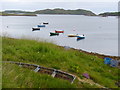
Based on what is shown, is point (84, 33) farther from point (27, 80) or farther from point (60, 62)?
point (27, 80)

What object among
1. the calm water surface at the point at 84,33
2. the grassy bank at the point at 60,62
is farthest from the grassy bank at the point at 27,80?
the calm water surface at the point at 84,33

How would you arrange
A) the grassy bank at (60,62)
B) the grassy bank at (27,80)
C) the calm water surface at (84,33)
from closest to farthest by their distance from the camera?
the grassy bank at (27,80) → the grassy bank at (60,62) → the calm water surface at (84,33)

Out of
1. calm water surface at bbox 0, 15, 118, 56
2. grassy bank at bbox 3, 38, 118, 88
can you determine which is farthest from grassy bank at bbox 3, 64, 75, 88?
calm water surface at bbox 0, 15, 118, 56

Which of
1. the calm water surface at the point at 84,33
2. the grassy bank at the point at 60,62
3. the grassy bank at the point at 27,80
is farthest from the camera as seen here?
the calm water surface at the point at 84,33

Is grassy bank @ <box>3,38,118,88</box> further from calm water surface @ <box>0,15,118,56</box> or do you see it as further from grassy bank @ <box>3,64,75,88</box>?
calm water surface @ <box>0,15,118,56</box>

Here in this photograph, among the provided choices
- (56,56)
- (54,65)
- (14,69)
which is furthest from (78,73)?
(14,69)

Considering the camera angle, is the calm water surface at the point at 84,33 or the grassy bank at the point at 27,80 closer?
the grassy bank at the point at 27,80

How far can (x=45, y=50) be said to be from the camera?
31.8 ft

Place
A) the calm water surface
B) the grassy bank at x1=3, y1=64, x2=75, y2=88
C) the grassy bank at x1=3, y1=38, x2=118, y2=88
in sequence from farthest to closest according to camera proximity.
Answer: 1. the calm water surface
2. the grassy bank at x1=3, y1=38, x2=118, y2=88
3. the grassy bank at x1=3, y1=64, x2=75, y2=88

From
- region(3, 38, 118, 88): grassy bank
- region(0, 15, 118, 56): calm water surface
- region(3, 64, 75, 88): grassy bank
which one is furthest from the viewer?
region(0, 15, 118, 56): calm water surface

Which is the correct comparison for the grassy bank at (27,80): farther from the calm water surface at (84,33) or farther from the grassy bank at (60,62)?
the calm water surface at (84,33)

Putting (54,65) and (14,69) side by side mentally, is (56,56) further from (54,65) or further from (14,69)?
(14,69)

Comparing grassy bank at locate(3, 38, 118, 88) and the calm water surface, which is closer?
grassy bank at locate(3, 38, 118, 88)

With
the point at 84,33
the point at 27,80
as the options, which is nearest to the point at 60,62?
the point at 27,80
